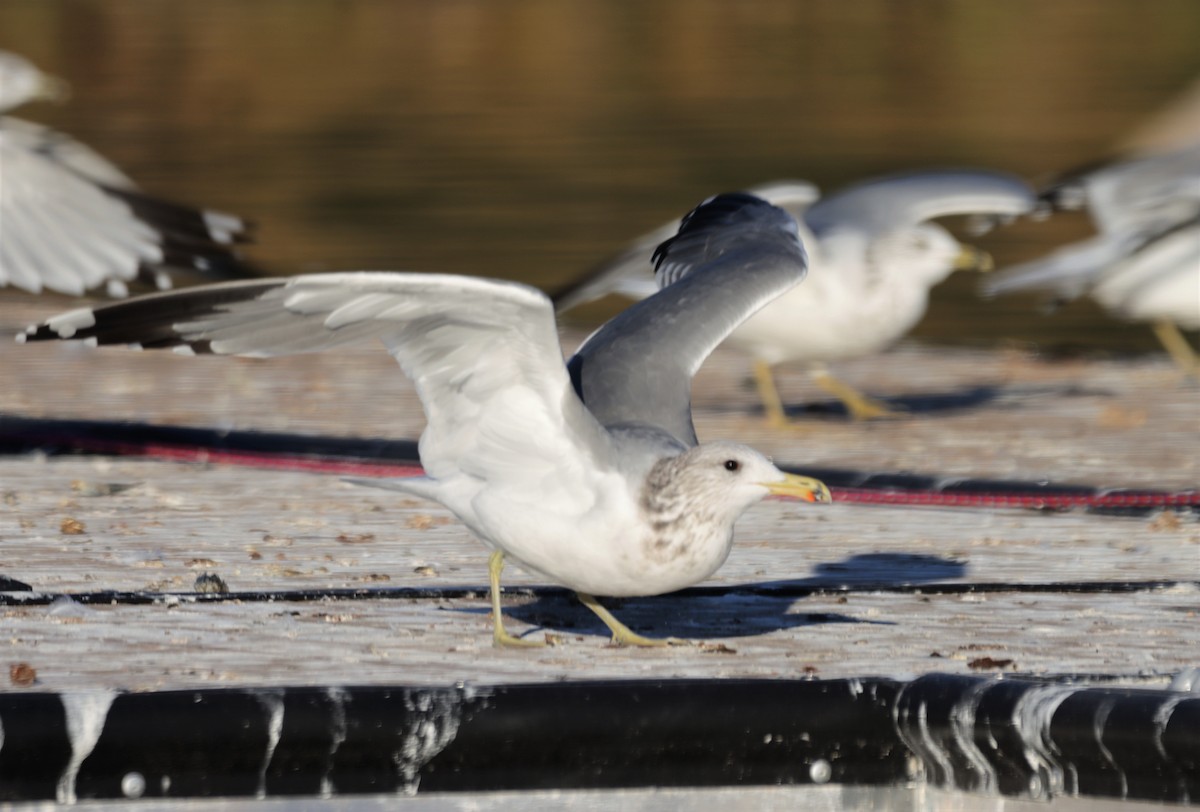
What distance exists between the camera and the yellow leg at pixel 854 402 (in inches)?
290

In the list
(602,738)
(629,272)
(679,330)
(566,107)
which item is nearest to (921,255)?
(629,272)

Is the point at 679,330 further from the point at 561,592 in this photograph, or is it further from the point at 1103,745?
the point at 1103,745

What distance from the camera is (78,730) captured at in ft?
11.1

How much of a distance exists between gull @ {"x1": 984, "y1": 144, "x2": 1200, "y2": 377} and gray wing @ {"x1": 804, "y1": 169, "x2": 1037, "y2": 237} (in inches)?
23.4

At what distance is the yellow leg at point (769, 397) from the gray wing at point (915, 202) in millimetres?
553

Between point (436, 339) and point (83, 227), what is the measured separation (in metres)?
2.90

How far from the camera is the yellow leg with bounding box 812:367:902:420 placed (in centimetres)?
736

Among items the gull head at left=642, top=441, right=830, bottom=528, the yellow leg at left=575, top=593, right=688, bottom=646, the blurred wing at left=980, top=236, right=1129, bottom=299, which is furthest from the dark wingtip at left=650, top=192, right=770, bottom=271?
the blurred wing at left=980, top=236, right=1129, bottom=299

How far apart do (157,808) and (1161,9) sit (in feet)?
123

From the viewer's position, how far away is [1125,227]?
8.79m

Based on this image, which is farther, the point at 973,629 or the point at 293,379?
the point at 293,379

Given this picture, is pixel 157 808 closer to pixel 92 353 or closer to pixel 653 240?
pixel 653 240

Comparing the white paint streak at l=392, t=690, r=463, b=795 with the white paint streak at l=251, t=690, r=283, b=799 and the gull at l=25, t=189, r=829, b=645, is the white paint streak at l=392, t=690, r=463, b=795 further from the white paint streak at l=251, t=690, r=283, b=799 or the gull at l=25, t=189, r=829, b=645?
the gull at l=25, t=189, r=829, b=645

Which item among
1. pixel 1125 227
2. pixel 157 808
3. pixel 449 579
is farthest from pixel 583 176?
pixel 157 808
